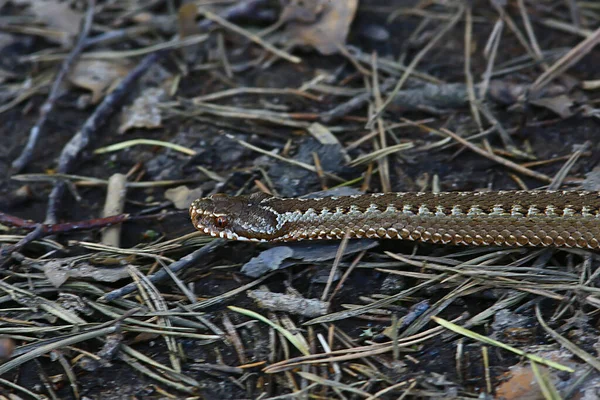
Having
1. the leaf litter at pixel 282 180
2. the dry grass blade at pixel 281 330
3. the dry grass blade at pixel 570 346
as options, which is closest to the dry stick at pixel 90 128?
the leaf litter at pixel 282 180

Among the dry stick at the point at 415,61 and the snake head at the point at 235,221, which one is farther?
the dry stick at the point at 415,61

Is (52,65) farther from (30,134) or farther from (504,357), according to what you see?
(504,357)

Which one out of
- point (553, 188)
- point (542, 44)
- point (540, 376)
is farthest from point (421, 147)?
point (540, 376)

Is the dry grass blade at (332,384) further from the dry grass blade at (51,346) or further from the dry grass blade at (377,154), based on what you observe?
the dry grass blade at (377,154)

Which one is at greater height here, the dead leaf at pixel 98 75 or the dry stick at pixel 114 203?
the dead leaf at pixel 98 75

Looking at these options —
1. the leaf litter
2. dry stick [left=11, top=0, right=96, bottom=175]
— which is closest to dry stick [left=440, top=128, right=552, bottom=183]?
the leaf litter

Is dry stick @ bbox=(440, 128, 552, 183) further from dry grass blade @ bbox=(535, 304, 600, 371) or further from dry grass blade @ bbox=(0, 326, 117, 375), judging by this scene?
dry grass blade @ bbox=(0, 326, 117, 375)
